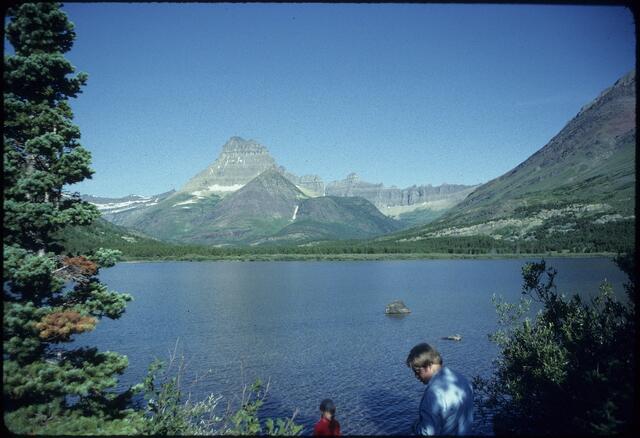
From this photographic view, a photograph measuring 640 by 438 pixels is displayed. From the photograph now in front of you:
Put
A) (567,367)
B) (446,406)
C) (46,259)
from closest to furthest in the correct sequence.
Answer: (446,406)
(46,259)
(567,367)

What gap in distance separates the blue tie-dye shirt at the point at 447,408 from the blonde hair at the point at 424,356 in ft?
1.53

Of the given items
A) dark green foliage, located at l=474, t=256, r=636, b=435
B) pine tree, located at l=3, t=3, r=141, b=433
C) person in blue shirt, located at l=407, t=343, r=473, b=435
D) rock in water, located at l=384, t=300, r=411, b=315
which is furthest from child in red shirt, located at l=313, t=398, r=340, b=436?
rock in water, located at l=384, t=300, r=411, b=315

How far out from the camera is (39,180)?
13.2m

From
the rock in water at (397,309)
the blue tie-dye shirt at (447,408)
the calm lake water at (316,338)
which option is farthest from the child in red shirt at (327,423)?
the rock in water at (397,309)

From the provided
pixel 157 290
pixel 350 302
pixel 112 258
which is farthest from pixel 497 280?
pixel 112 258

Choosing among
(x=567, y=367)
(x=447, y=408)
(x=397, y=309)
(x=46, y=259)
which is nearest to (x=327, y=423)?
(x=447, y=408)

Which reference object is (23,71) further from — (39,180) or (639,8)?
(639,8)

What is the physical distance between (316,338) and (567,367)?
43.6 meters

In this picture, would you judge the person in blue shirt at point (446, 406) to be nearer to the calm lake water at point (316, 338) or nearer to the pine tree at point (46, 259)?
the pine tree at point (46, 259)

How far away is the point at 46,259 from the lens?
13.1 meters

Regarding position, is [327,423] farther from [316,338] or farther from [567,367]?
[316,338]

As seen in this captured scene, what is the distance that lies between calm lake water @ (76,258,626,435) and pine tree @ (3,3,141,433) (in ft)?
70.4

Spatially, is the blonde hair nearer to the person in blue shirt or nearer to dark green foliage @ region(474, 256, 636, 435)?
the person in blue shirt

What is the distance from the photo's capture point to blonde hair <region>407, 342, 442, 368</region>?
7809 millimetres
